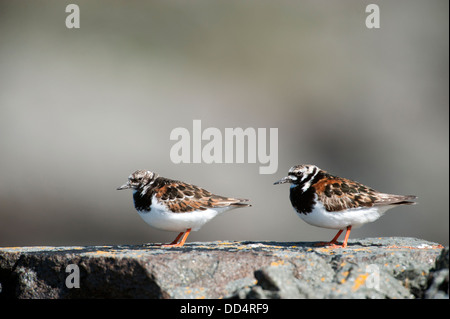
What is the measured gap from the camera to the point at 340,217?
26.9 ft

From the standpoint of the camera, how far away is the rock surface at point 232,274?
6035 mm

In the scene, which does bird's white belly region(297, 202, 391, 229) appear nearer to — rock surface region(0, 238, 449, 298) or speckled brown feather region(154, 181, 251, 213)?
rock surface region(0, 238, 449, 298)

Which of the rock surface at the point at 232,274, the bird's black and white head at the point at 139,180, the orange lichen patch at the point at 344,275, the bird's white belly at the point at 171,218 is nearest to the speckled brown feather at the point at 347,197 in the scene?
the rock surface at the point at 232,274

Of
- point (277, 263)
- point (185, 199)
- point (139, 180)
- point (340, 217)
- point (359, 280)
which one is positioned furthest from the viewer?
point (139, 180)

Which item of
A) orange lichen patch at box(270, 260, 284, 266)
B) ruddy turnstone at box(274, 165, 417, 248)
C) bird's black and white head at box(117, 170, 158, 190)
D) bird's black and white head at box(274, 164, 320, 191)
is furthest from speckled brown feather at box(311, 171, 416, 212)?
bird's black and white head at box(117, 170, 158, 190)

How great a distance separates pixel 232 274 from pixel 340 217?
2.14m

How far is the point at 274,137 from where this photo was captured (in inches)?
671

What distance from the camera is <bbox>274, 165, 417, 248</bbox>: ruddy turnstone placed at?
323 inches

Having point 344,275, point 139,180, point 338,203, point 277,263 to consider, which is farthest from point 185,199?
point 344,275

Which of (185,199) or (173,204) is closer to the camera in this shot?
(173,204)

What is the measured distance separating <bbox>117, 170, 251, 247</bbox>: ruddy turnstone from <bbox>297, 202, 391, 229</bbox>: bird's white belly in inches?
43.5

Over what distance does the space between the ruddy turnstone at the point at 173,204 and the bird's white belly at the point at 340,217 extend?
43.5 inches

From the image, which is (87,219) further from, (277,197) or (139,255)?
(139,255)

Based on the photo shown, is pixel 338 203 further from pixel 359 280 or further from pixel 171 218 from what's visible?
pixel 359 280
